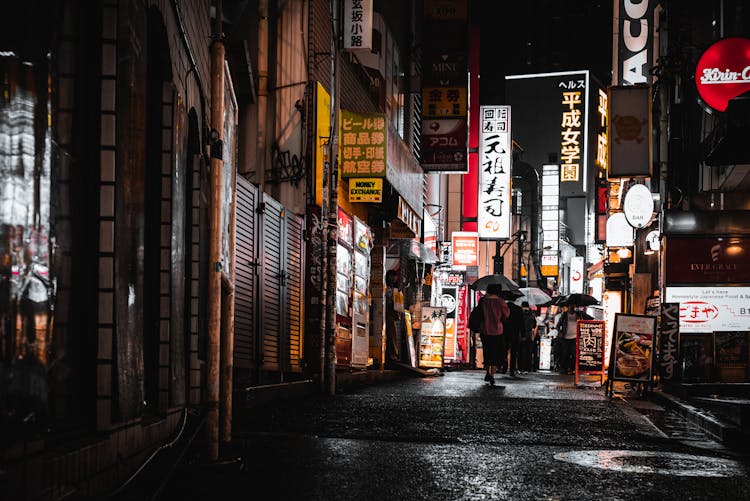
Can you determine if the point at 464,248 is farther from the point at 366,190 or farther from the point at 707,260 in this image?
the point at 366,190

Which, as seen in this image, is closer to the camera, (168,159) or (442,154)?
(168,159)

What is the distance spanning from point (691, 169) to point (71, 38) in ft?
67.2

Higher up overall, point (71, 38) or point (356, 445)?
point (71, 38)

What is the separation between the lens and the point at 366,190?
17312 mm

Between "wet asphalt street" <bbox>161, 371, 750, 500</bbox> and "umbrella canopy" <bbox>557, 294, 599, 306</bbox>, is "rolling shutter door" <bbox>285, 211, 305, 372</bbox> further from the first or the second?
"umbrella canopy" <bbox>557, 294, 599, 306</bbox>

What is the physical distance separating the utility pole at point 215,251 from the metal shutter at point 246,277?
248 inches

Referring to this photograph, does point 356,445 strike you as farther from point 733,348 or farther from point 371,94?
point 371,94

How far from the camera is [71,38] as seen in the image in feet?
14.5

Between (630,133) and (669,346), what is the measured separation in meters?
7.73

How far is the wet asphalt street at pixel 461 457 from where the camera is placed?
514 cm

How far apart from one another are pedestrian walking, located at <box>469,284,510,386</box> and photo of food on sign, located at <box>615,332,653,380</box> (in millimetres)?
4477

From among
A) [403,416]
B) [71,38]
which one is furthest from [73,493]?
[403,416]

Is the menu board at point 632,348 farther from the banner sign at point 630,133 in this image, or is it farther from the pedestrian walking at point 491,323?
the banner sign at point 630,133

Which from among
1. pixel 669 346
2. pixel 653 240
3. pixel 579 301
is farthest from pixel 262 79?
pixel 579 301
